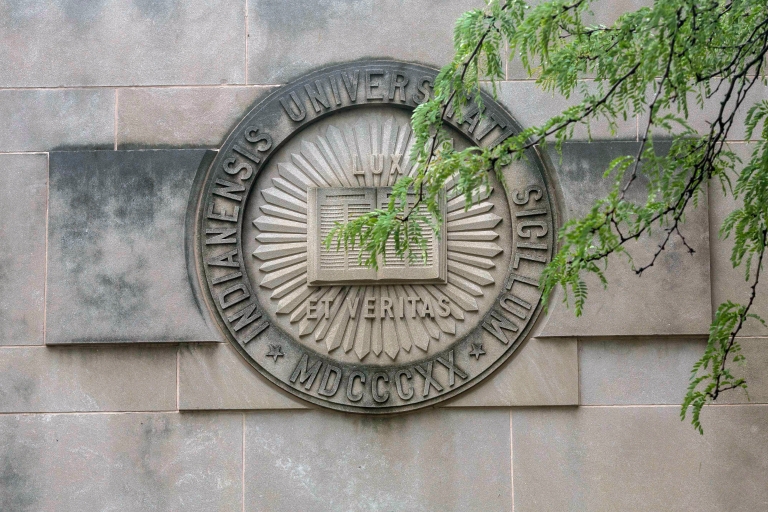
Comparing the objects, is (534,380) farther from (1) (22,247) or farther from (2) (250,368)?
(1) (22,247)

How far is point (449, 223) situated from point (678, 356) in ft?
6.22

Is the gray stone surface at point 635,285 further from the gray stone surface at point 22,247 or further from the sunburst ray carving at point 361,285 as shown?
the gray stone surface at point 22,247

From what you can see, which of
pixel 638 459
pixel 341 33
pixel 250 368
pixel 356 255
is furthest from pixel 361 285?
pixel 638 459

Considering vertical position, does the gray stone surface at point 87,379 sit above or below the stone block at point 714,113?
below

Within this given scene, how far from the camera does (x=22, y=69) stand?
811 cm

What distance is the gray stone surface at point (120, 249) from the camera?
25.4 ft

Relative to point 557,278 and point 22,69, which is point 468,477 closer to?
point 557,278

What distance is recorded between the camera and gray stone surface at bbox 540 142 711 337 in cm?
764

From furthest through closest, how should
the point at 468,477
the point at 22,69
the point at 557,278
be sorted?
the point at 22,69, the point at 468,477, the point at 557,278

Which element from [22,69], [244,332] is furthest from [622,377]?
[22,69]

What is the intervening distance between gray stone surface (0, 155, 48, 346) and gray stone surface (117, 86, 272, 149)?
71 cm

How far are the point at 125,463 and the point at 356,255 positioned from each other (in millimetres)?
2219

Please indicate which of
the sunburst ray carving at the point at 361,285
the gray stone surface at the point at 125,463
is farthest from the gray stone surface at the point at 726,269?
the gray stone surface at the point at 125,463

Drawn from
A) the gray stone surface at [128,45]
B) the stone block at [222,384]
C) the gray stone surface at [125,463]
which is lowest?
the gray stone surface at [125,463]
